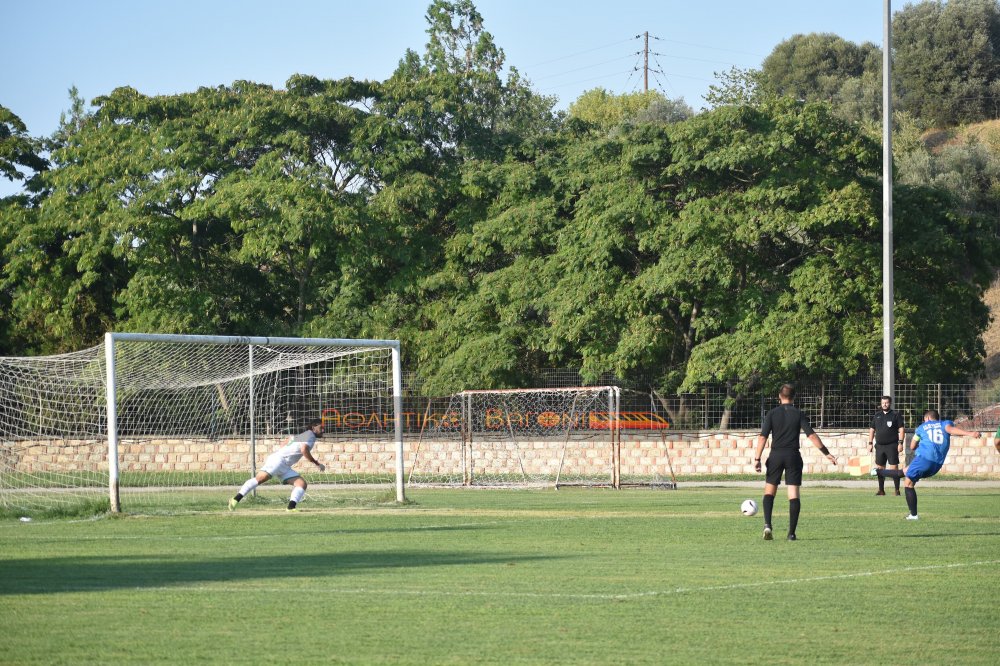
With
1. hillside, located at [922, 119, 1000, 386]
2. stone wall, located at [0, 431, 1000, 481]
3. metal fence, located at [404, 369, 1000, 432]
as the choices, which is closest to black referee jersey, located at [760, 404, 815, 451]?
stone wall, located at [0, 431, 1000, 481]

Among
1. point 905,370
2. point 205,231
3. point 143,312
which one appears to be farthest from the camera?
point 205,231

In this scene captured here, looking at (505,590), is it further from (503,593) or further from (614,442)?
(614,442)

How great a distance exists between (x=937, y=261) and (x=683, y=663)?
108 ft

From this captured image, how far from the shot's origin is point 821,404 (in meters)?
35.3

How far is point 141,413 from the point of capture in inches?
1361

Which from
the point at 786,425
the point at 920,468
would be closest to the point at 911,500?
the point at 920,468

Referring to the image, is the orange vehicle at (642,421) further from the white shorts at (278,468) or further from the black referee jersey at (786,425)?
the black referee jersey at (786,425)

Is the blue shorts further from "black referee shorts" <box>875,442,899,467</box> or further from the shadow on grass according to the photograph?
the shadow on grass

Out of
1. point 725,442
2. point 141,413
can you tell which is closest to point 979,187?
point 725,442

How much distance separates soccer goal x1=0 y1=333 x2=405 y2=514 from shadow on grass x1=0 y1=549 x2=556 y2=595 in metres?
7.62

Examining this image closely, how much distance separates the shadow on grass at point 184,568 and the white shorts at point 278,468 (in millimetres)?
7108

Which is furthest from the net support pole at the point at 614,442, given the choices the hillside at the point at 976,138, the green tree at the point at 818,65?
the green tree at the point at 818,65

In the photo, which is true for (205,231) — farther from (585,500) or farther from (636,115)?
(636,115)

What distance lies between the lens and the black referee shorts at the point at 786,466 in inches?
659
